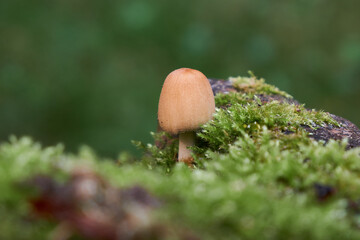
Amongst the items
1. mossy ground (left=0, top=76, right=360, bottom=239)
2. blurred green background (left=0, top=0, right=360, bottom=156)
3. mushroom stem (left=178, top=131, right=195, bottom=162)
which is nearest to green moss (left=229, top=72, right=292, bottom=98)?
mushroom stem (left=178, top=131, right=195, bottom=162)

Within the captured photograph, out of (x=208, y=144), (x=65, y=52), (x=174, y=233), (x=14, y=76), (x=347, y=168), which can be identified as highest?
(x=65, y=52)

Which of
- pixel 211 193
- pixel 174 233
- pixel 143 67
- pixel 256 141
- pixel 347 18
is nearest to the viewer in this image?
pixel 174 233

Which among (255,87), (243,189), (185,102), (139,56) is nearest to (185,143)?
(185,102)

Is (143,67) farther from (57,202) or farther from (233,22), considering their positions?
(57,202)

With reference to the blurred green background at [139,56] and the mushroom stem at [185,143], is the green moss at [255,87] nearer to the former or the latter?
the mushroom stem at [185,143]

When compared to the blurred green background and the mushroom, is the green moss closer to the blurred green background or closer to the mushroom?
the mushroom

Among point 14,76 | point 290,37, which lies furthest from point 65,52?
point 290,37

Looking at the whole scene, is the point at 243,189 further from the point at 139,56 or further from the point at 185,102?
the point at 139,56

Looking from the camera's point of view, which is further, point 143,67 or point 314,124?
point 143,67
